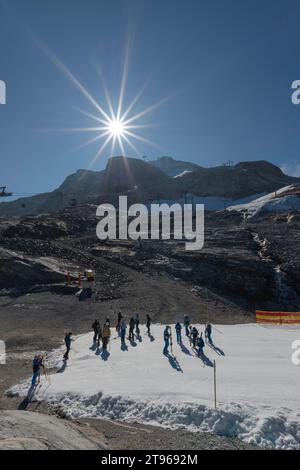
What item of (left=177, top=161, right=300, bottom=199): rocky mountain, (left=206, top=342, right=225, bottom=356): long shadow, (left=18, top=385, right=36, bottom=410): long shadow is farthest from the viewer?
(left=177, top=161, right=300, bottom=199): rocky mountain

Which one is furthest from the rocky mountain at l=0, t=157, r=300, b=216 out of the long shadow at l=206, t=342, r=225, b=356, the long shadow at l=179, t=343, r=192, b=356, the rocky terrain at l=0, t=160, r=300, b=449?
the long shadow at l=206, t=342, r=225, b=356

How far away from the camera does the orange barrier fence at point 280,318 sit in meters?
30.3

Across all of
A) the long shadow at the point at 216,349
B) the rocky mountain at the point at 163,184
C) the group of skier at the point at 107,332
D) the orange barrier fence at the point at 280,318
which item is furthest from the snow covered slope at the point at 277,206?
the long shadow at the point at 216,349

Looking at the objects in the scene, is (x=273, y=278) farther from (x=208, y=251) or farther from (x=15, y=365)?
(x=15, y=365)

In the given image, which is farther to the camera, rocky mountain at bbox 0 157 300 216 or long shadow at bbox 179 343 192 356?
rocky mountain at bbox 0 157 300 216

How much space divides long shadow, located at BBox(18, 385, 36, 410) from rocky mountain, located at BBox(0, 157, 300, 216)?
8720 cm

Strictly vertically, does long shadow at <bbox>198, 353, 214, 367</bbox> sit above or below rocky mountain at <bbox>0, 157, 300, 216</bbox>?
below

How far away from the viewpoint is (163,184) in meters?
124

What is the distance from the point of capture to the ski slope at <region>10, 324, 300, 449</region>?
1175 cm

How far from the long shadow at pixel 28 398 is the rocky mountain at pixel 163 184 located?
3433 inches

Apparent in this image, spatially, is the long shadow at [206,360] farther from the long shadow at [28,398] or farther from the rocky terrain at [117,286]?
the long shadow at [28,398]

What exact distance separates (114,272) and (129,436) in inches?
1372

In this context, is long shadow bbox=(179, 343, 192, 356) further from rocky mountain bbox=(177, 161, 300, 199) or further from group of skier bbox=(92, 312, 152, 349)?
rocky mountain bbox=(177, 161, 300, 199)
